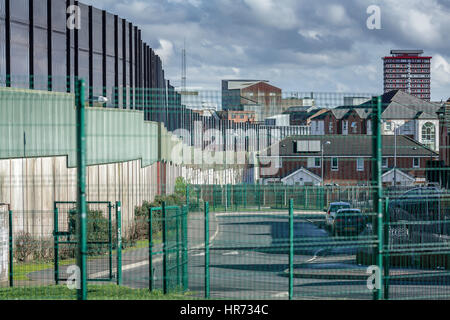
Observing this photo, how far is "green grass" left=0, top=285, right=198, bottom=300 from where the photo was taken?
12034 millimetres

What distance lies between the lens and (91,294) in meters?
12.6

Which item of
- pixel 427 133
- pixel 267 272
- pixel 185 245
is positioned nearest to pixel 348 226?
pixel 267 272

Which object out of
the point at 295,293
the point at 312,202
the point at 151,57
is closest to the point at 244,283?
the point at 295,293

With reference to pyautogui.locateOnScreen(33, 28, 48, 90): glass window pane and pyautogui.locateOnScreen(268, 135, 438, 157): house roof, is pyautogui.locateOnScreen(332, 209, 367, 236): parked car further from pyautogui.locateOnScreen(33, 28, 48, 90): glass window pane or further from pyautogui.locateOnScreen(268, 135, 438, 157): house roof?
pyautogui.locateOnScreen(33, 28, 48, 90): glass window pane

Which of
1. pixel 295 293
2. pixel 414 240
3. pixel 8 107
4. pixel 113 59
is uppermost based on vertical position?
pixel 113 59

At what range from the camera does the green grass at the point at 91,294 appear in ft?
39.5

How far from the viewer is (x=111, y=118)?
20.8 metres

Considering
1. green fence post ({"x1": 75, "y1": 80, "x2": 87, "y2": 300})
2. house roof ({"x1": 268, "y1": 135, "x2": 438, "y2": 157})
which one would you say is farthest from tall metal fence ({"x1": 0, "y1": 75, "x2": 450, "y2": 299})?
house roof ({"x1": 268, "y1": 135, "x2": 438, "y2": 157})

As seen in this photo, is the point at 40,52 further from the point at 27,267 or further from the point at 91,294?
the point at 91,294

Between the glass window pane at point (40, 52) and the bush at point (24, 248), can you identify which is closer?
the bush at point (24, 248)

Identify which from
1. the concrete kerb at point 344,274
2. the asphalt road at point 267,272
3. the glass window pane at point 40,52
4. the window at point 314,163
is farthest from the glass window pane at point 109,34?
the concrete kerb at point 344,274

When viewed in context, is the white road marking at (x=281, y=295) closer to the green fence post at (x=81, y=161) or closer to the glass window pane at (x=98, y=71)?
the green fence post at (x=81, y=161)
